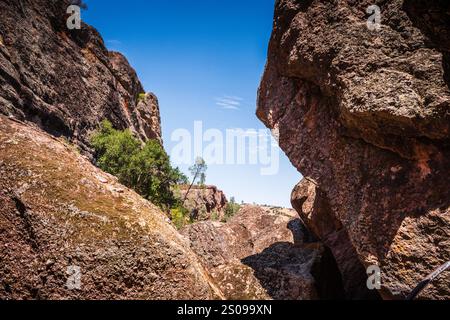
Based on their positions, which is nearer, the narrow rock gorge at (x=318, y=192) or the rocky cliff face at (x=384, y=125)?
the narrow rock gorge at (x=318, y=192)

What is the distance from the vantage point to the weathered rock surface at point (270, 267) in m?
9.71

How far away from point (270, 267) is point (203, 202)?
61.6 m

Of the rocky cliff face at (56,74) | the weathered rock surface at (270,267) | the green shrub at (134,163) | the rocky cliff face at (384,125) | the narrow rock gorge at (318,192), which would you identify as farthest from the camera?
the green shrub at (134,163)

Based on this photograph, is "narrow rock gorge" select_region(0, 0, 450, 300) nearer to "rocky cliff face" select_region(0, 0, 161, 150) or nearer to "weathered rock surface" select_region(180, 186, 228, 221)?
"rocky cliff face" select_region(0, 0, 161, 150)

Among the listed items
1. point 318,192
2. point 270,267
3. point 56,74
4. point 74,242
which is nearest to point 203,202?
point 56,74

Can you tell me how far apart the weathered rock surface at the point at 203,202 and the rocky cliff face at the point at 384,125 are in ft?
181

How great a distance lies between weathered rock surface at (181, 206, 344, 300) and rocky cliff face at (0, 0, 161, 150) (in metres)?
17.4

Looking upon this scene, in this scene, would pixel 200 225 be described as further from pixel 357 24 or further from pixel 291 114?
pixel 357 24

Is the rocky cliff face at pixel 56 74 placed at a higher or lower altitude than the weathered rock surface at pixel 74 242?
higher

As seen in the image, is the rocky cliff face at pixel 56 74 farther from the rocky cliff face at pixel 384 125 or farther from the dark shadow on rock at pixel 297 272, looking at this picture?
the rocky cliff face at pixel 384 125

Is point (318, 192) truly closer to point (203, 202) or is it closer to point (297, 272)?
point (297, 272)

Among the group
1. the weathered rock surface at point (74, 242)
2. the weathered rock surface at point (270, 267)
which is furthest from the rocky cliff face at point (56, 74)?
the weathered rock surface at point (74, 242)

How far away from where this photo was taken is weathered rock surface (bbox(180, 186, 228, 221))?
66250 mm

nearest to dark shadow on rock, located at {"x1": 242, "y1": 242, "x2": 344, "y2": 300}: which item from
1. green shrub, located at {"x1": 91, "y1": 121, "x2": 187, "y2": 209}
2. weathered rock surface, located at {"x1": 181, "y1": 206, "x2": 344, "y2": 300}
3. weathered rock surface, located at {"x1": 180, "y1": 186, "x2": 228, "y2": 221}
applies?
weathered rock surface, located at {"x1": 181, "y1": 206, "x2": 344, "y2": 300}
